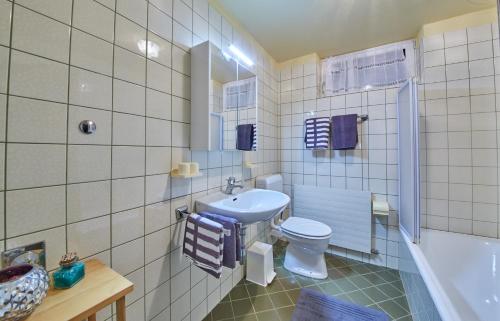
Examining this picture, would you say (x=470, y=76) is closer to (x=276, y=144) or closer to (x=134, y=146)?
(x=276, y=144)

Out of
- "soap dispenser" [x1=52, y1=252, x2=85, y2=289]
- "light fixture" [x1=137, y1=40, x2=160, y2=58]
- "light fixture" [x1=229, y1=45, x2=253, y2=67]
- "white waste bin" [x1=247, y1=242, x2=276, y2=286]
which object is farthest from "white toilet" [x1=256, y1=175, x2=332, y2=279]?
"soap dispenser" [x1=52, y1=252, x2=85, y2=289]

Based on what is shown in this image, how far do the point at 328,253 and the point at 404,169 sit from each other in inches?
47.4

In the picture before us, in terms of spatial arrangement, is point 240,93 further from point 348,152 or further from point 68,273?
point 68,273

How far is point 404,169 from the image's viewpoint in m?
1.77

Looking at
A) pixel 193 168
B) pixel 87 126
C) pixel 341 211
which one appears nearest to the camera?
pixel 87 126

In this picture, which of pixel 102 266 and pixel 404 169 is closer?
pixel 102 266

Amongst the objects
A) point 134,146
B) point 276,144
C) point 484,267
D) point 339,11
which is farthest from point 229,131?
point 484,267

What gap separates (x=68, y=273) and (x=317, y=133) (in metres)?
2.16

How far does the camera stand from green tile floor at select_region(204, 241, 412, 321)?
143 cm

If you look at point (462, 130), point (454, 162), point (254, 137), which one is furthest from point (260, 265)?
point (462, 130)

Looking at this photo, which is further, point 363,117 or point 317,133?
point 317,133

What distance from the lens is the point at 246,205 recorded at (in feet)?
5.12

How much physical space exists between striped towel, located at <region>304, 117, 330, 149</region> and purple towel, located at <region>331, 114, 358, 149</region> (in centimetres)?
7

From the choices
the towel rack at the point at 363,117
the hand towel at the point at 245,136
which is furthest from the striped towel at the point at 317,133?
the hand towel at the point at 245,136
